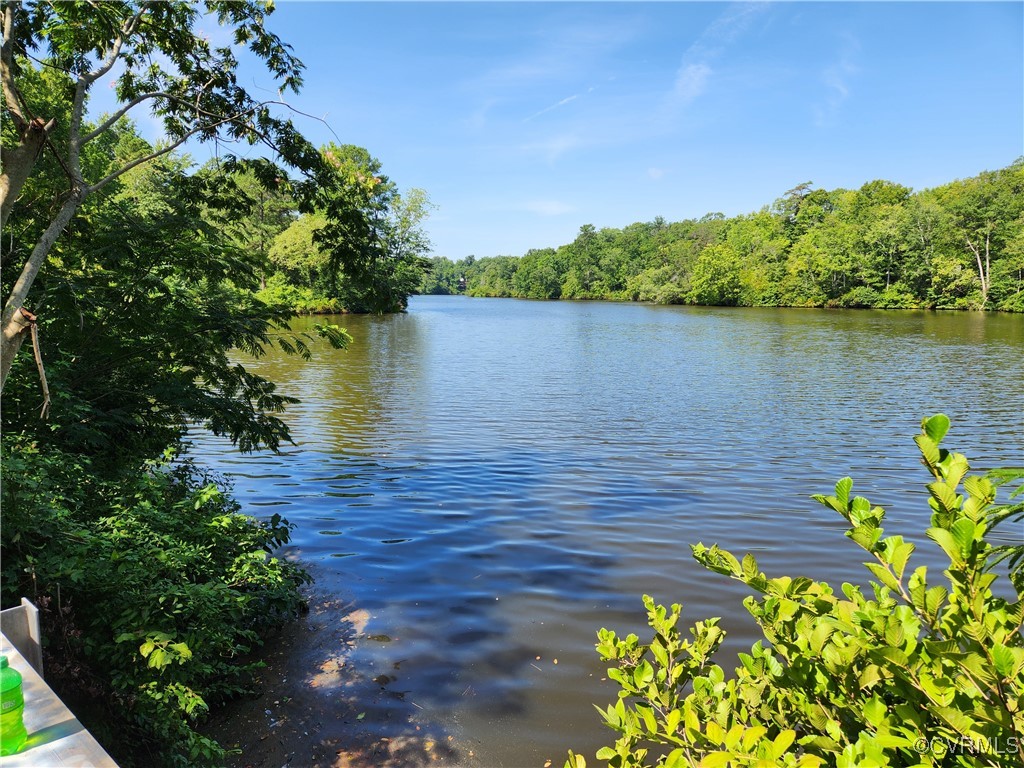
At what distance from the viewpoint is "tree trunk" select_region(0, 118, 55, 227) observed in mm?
3037

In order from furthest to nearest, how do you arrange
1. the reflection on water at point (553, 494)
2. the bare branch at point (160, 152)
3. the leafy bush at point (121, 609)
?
the reflection on water at point (553, 494) → the bare branch at point (160, 152) → the leafy bush at point (121, 609)

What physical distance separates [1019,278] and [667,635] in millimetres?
72126

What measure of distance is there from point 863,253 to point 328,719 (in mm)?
75105

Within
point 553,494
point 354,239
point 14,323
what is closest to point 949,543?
point 14,323

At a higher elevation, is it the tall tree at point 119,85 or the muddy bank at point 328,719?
the tall tree at point 119,85

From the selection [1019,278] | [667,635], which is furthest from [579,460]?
[1019,278]

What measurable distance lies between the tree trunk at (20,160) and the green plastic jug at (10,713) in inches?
93.3

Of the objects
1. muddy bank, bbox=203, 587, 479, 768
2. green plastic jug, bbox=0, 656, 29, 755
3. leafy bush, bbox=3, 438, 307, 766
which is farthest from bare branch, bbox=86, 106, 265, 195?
muddy bank, bbox=203, 587, 479, 768

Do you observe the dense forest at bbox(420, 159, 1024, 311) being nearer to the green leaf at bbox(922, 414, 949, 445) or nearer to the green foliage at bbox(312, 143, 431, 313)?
the green foliage at bbox(312, 143, 431, 313)

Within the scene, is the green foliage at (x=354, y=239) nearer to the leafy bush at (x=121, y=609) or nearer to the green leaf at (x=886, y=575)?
the leafy bush at (x=121, y=609)

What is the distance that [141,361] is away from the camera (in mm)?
5926

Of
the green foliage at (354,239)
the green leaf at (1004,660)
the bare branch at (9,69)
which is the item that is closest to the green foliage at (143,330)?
the green foliage at (354,239)

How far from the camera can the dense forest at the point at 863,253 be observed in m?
58.9

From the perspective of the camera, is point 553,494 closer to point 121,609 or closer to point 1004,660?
point 121,609
